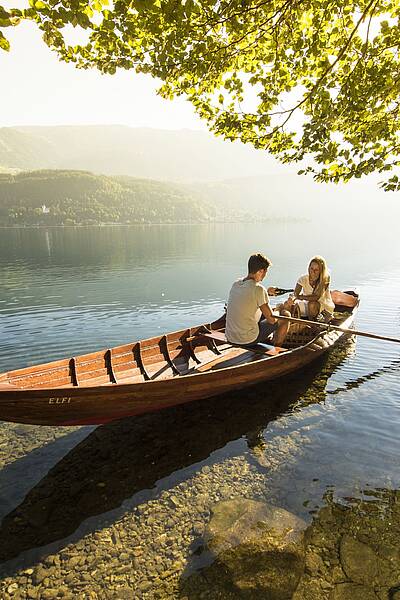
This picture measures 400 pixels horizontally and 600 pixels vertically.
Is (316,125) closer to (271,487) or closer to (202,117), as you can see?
(202,117)

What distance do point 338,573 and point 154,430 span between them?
528cm

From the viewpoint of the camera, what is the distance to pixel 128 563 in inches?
235

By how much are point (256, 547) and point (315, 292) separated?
9.32 metres

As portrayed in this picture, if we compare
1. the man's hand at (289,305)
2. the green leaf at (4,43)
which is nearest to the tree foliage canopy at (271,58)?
the green leaf at (4,43)

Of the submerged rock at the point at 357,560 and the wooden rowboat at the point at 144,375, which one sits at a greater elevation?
the wooden rowboat at the point at 144,375

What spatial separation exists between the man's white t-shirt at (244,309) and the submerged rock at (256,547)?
483cm

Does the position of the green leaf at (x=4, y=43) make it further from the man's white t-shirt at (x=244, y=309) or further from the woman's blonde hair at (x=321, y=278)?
the woman's blonde hair at (x=321, y=278)

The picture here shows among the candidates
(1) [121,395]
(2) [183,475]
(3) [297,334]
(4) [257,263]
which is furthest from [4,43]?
(3) [297,334]

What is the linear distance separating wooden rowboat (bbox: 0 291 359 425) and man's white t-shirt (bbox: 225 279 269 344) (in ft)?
2.18

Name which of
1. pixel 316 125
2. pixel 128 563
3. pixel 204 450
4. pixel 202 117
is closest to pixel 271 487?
pixel 204 450

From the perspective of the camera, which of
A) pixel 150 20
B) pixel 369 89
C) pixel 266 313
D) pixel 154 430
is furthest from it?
pixel 266 313

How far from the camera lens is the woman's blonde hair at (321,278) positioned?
43.1 feet

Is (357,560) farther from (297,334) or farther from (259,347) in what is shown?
(297,334)

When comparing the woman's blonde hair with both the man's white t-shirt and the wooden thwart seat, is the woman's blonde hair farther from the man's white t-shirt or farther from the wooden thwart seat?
the man's white t-shirt
